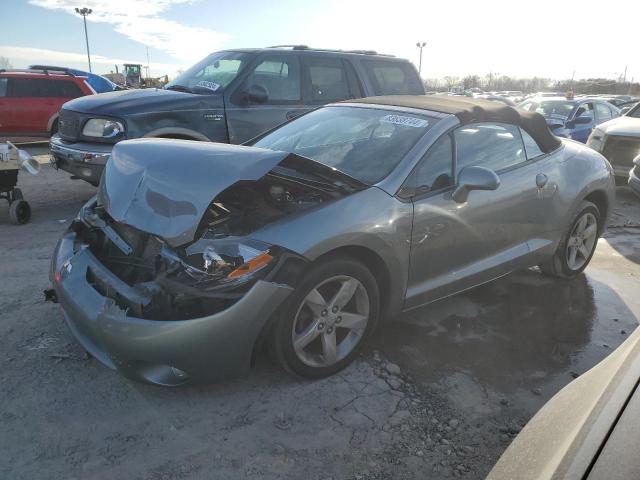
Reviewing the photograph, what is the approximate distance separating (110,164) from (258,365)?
1607 millimetres

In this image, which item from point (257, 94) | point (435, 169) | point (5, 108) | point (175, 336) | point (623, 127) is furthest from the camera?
point (5, 108)

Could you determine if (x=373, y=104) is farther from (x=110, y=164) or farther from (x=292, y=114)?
(x=292, y=114)

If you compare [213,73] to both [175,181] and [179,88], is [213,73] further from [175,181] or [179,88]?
[175,181]

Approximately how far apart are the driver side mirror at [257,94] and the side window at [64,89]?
8.00 meters

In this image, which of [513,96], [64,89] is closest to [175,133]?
[64,89]

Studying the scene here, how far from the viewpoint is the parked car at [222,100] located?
18.8 ft

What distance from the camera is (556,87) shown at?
65688 mm

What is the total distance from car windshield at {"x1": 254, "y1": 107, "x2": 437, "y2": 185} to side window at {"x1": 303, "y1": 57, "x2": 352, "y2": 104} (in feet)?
8.28

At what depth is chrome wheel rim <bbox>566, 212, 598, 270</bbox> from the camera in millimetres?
4598

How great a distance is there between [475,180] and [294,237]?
1.29 m

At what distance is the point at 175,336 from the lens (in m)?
2.48

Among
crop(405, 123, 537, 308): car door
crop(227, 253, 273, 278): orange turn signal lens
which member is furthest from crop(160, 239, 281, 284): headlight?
crop(405, 123, 537, 308): car door

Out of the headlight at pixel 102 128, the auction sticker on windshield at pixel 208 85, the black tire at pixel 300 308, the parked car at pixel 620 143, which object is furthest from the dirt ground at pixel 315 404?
the parked car at pixel 620 143

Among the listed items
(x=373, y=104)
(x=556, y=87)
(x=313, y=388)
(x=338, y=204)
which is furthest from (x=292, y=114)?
(x=556, y=87)
